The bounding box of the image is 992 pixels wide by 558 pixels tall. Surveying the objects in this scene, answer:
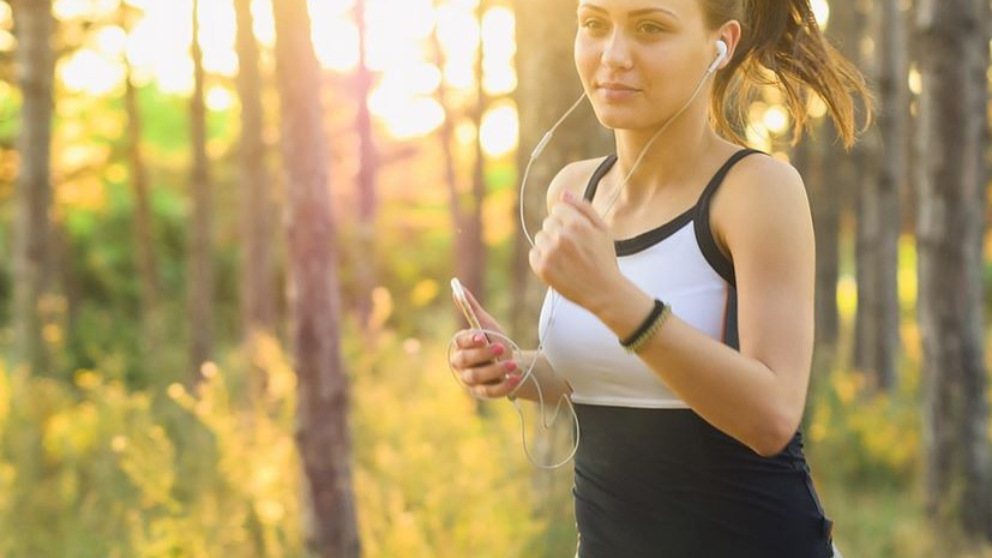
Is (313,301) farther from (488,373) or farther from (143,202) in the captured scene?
(143,202)

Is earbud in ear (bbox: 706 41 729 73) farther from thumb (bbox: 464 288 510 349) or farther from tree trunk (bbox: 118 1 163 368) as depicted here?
tree trunk (bbox: 118 1 163 368)

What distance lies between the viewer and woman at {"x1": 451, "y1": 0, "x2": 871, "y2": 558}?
6.31ft

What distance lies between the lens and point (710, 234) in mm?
2107

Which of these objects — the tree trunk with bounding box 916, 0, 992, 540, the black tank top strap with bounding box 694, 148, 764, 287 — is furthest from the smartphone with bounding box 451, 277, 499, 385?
the tree trunk with bounding box 916, 0, 992, 540

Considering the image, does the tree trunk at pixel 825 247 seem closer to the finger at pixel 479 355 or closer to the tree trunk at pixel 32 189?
the tree trunk at pixel 32 189

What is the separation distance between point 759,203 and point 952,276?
18.1 ft

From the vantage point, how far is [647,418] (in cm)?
219

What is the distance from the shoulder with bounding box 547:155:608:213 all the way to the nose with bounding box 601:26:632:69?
427 millimetres

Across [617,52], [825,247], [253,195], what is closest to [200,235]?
[253,195]

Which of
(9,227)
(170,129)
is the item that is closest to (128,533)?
(9,227)

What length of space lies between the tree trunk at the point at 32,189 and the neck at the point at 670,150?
8.64 metres

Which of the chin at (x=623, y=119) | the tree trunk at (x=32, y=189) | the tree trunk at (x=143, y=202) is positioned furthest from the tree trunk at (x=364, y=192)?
the chin at (x=623, y=119)

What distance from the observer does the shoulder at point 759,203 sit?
2031 millimetres

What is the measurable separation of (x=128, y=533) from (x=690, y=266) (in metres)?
5.12
